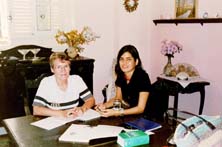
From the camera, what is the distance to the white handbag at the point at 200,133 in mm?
1320

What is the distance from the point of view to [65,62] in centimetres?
231

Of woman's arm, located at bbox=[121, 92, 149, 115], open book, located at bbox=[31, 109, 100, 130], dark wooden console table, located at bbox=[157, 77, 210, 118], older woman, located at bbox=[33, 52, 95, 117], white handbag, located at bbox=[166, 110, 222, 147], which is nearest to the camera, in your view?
white handbag, located at bbox=[166, 110, 222, 147]

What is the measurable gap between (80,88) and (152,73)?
88.5 inches

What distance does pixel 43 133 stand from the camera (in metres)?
1.74

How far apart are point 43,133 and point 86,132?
0.25 meters

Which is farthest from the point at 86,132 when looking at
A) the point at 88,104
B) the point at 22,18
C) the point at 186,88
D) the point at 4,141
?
the point at 22,18

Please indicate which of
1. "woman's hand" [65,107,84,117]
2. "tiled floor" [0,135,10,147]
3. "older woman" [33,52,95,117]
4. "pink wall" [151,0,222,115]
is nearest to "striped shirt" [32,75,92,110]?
"older woman" [33,52,95,117]

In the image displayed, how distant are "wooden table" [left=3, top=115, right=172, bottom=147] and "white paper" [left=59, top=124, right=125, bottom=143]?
0.04m

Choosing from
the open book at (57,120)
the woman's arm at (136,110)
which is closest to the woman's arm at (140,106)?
the woman's arm at (136,110)

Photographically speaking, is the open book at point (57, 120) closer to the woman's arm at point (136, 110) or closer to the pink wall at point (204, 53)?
the woman's arm at point (136, 110)

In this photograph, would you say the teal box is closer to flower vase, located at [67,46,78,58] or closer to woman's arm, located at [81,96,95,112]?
woman's arm, located at [81,96,95,112]

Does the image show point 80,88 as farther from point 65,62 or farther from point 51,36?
point 51,36

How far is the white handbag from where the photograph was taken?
1320mm

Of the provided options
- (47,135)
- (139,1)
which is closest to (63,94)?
(47,135)
